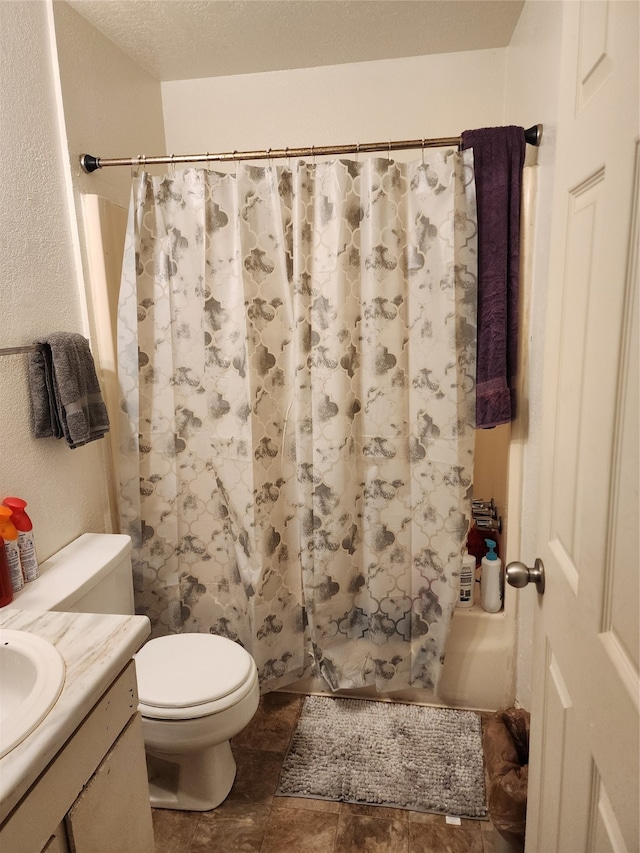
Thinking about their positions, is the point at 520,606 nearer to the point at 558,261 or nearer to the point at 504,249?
the point at 504,249

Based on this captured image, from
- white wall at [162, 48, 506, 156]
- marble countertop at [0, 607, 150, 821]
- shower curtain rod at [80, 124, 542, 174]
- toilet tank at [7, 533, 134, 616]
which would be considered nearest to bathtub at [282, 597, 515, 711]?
toilet tank at [7, 533, 134, 616]

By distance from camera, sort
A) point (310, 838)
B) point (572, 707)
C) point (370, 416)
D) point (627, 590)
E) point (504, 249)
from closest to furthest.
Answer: point (627, 590) < point (572, 707) < point (310, 838) < point (504, 249) < point (370, 416)

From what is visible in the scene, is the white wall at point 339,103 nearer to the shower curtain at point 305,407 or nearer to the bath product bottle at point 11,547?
the shower curtain at point 305,407

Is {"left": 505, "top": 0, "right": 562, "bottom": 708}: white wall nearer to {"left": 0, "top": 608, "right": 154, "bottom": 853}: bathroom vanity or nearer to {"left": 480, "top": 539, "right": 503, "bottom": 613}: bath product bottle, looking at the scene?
{"left": 480, "top": 539, "right": 503, "bottom": 613}: bath product bottle

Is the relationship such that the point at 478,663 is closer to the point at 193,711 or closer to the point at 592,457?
the point at 193,711

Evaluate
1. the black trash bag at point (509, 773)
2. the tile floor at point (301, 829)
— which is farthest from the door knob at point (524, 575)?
the tile floor at point (301, 829)

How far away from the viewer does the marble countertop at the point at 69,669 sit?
766 mm

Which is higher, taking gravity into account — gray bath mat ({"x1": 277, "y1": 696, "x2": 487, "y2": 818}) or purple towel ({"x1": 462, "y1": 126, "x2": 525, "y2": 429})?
purple towel ({"x1": 462, "y1": 126, "x2": 525, "y2": 429})

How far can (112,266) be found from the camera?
1.87 metres

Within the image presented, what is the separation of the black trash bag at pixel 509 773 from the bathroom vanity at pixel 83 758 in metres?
0.86

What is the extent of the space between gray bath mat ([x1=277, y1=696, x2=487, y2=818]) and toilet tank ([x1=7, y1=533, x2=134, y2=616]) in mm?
777

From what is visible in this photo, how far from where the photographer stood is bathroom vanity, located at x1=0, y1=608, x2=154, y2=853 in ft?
2.58

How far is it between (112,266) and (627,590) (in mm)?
1790

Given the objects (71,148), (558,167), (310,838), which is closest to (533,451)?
(558,167)
